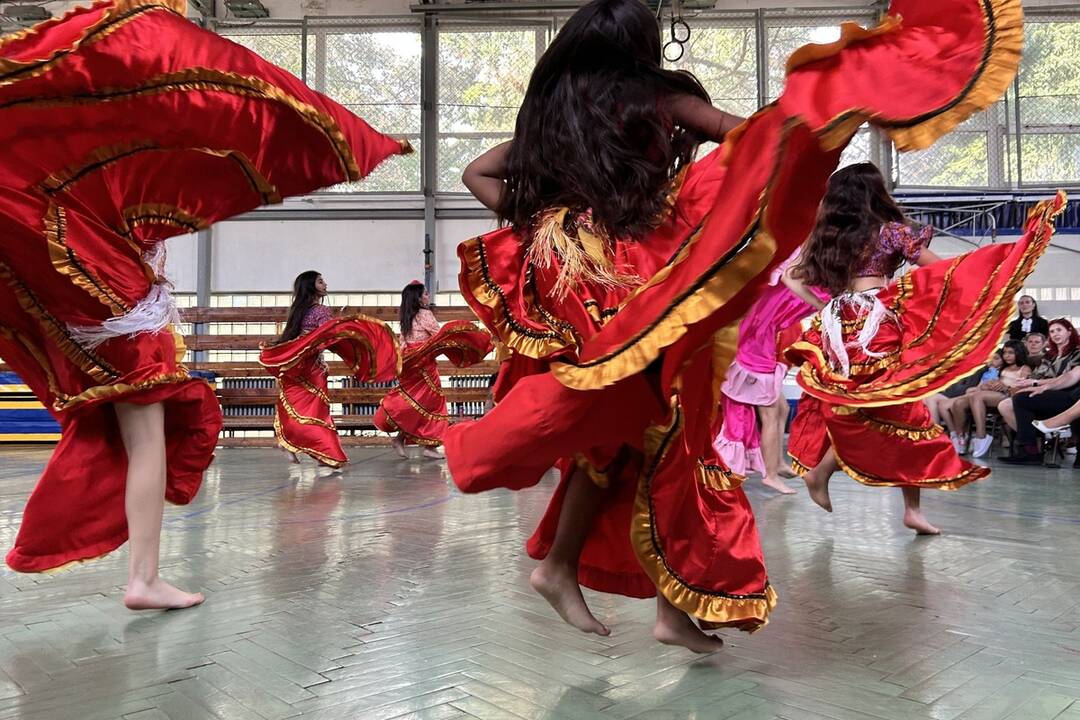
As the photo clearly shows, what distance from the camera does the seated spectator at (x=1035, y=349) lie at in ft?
24.0

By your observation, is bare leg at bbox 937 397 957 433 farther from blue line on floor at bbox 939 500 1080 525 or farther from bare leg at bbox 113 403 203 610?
bare leg at bbox 113 403 203 610

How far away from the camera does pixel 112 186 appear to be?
93.4 inches

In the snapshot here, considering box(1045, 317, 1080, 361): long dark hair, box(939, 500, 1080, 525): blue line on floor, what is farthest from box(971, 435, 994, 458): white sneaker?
box(939, 500, 1080, 525): blue line on floor

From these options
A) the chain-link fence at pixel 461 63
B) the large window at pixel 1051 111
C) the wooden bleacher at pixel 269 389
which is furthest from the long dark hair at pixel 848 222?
the large window at pixel 1051 111

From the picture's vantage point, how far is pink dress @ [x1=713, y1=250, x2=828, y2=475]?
494 cm

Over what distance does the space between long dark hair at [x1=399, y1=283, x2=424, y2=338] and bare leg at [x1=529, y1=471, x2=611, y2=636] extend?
612 cm

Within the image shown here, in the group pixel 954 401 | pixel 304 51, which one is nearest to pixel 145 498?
pixel 954 401

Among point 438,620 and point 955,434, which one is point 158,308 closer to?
point 438,620

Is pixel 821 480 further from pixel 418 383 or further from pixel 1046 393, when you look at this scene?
pixel 418 383

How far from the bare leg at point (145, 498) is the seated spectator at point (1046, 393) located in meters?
6.70

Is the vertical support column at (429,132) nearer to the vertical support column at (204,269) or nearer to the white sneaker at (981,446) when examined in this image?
the vertical support column at (204,269)

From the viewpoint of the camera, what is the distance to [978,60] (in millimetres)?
1337

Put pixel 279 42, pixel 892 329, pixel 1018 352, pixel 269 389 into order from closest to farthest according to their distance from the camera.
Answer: pixel 892 329 → pixel 1018 352 → pixel 269 389 → pixel 279 42

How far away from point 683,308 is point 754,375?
12.7 ft
